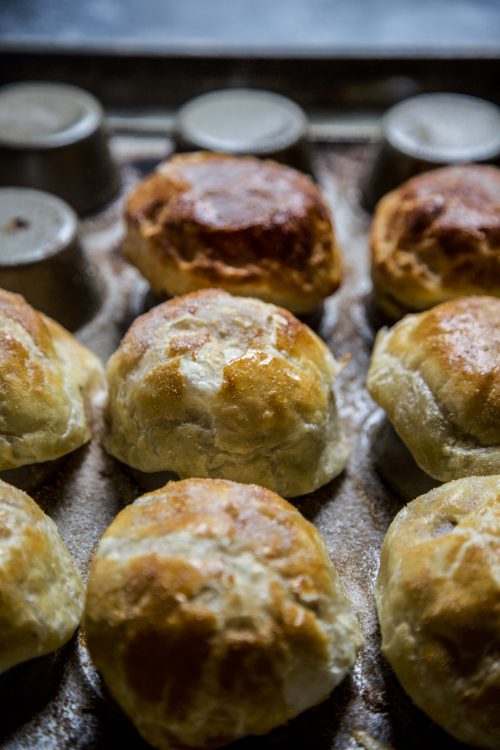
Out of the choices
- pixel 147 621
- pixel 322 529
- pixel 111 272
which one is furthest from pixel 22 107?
pixel 147 621

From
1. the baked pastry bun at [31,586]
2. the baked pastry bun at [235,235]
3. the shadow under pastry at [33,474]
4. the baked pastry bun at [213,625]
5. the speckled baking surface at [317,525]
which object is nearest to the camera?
the baked pastry bun at [213,625]

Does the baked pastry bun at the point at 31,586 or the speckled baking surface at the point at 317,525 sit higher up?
the baked pastry bun at the point at 31,586

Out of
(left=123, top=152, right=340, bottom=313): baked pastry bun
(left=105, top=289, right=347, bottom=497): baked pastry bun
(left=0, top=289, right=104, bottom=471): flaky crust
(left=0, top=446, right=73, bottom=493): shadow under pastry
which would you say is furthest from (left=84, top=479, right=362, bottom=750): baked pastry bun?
(left=123, top=152, right=340, bottom=313): baked pastry bun

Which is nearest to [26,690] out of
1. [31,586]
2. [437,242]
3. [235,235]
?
[31,586]

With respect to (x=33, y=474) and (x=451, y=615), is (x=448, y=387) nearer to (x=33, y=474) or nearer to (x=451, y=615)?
(x=451, y=615)

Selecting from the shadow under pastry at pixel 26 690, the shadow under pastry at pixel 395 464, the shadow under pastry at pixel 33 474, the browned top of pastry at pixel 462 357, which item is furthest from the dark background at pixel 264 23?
the shadow under pastry at pixel 26 690

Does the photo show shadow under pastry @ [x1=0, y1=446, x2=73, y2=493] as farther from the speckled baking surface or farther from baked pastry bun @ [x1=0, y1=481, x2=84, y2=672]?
baked pastry bun @ [x1=0, y1=481, x2=84, y2=672]

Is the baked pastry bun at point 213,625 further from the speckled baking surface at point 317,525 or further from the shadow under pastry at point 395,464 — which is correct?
the shadow under pastry at point 395,464
